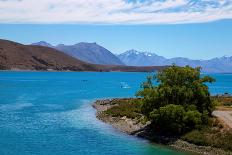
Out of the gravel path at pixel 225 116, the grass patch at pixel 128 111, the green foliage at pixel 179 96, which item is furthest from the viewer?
the grass patch at pixel 128 111

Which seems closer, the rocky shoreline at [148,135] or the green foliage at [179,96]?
the rocky shoreline at [148,135]

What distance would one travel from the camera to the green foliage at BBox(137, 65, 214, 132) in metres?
61.0

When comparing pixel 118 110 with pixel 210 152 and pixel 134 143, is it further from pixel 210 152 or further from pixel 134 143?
pixel 210 152

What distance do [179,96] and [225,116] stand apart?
10267 millimetres

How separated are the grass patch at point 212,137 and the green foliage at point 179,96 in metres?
2.11

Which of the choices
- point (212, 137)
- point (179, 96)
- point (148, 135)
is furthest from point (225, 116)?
point (212, 137)

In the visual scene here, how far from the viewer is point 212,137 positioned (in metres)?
55.4

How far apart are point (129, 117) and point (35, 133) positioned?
19.5 m

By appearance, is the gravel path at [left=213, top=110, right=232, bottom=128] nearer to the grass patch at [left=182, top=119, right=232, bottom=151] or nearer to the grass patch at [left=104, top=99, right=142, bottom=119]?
the grass patch at [left=182, top=119, right=232, bottom=151]

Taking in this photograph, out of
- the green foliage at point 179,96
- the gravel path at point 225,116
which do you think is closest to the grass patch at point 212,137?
the green foliage at point 179,96

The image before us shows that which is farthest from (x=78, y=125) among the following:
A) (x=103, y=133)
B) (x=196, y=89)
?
(x=196, y=89)

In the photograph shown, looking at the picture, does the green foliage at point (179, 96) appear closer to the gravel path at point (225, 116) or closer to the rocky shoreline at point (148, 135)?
the rocky shoreline at point (148, 135)

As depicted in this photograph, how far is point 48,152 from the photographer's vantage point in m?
53.0

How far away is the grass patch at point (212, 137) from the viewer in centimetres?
5309
